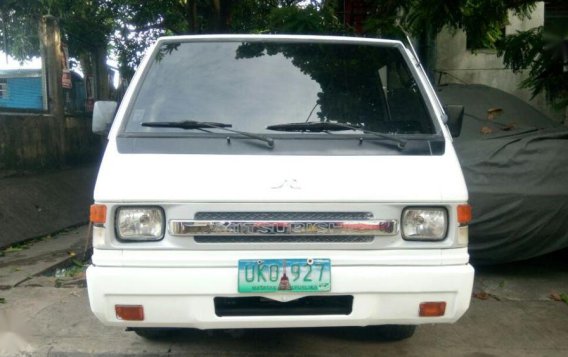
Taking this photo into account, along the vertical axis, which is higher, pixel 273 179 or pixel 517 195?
pixel 273 179

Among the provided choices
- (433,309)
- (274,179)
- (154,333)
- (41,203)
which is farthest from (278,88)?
(41,203)

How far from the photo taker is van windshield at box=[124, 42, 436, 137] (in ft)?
12.0

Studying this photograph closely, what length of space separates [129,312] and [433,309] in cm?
153

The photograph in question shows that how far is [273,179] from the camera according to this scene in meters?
3.12

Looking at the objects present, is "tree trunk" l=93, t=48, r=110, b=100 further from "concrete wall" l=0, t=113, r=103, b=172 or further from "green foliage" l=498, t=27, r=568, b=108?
"green foliage" l=498, t=27, r=568, b=108

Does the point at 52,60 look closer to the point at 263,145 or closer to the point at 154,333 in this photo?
the point at 154,333

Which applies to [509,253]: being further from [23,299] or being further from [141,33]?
[141,33]

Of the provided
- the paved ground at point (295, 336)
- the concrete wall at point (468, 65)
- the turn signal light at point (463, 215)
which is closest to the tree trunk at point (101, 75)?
the concrete wall at point (468, 65)

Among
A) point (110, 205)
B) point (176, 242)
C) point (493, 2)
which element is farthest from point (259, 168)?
point (493, 2)

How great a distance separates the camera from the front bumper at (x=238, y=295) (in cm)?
303

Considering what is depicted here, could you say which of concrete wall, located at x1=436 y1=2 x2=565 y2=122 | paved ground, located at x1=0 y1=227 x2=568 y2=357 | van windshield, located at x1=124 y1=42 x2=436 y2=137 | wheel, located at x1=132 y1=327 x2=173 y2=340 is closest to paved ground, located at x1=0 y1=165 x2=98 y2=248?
paved ground, located at x1=0 y1=227 x2=568 y2=357

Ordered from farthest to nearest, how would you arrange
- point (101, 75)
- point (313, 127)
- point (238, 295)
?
point (101, 75) → point (313, 127) → point (238, 295)

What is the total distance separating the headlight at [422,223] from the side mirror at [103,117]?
2.00 meters

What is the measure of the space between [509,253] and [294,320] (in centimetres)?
304
